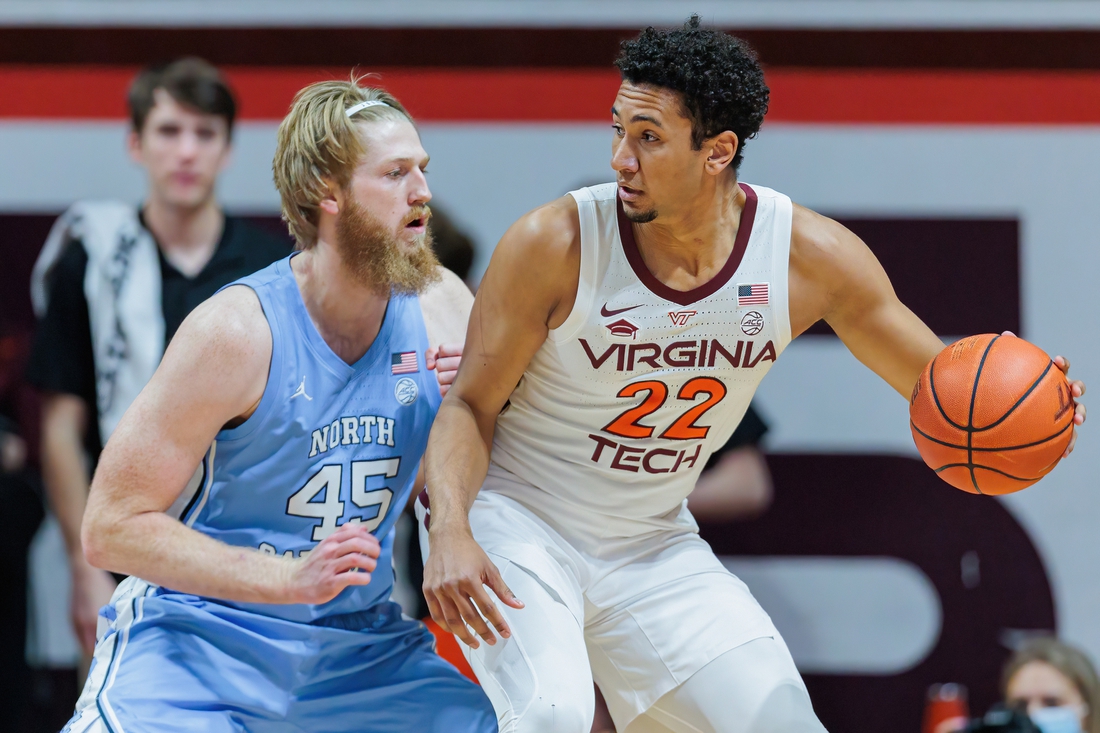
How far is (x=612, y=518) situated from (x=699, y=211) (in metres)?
0.85

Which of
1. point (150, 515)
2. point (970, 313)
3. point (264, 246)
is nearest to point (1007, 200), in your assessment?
point (970, 313)

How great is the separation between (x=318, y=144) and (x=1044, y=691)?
341cm

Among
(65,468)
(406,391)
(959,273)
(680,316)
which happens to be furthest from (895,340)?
(65,468)

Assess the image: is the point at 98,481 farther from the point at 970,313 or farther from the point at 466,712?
the point at 970,313

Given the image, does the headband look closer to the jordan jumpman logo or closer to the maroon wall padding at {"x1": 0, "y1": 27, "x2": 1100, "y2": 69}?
the jordan jumpman logo

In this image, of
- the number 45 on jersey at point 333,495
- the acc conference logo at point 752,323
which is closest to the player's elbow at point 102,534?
the number 45 on jersey at point 333,495

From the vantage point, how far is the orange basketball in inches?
109

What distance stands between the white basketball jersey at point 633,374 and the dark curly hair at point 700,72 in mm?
262

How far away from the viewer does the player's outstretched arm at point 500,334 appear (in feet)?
9.25

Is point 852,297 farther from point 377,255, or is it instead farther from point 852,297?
point 377,255

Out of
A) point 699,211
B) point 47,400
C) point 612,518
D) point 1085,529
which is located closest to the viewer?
point 699,211

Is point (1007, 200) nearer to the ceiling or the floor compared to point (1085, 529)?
nearer to the ceiling

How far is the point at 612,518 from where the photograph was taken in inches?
123

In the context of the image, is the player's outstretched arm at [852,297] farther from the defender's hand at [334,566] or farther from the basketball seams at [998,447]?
the defender's hand at [334,566]
